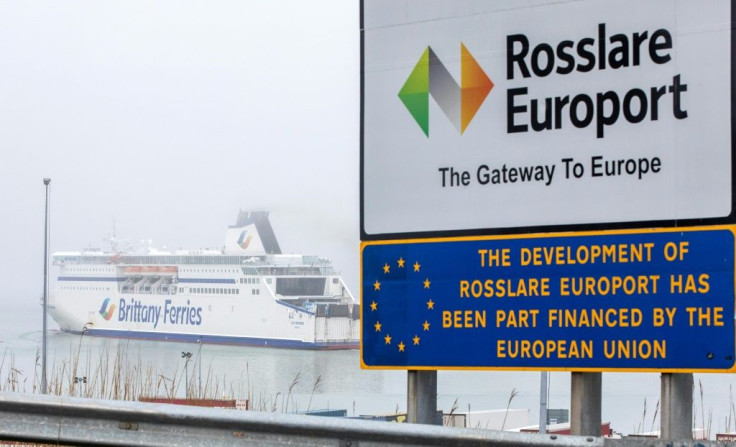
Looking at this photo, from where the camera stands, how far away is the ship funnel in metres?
66.7

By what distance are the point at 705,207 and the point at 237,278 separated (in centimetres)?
6164

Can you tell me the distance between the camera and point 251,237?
67.2 metres

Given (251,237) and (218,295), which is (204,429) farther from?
(251,237)

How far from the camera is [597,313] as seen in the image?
266 centimetres

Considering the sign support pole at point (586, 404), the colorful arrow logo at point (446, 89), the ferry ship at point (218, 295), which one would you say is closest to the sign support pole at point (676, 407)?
the sign support pole at point (586, 404)

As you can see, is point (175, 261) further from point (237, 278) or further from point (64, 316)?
point (64, 316)

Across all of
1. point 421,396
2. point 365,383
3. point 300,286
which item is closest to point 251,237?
point 300,286

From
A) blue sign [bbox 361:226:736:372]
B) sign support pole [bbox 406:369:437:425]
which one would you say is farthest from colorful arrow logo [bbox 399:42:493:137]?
sign support pole [bbox 406:369:437:425]

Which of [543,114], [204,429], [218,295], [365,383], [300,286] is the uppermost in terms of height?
[543,114]

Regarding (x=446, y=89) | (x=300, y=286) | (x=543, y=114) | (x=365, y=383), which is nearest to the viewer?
(x=543, y=114)

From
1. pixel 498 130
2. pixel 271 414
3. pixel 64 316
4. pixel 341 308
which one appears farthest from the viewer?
pixel 64 316

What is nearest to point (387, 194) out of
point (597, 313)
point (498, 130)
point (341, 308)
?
point (498, 130)

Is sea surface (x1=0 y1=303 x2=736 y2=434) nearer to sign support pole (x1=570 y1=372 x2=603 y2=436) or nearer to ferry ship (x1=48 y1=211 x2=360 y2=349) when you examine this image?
ferry ship (x1=48 y1=211 x2=360 y2=349)

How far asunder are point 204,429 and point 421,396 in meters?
0.70
